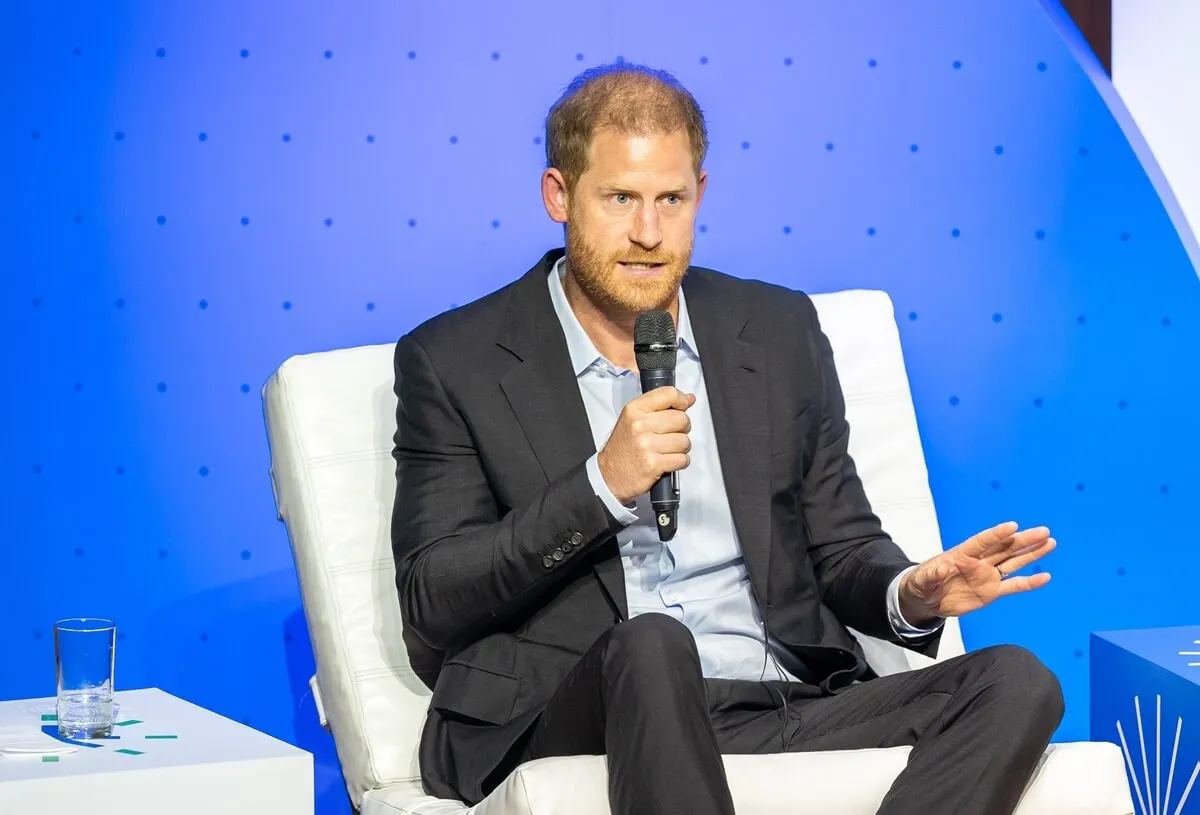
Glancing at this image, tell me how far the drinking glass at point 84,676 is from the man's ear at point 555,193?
2.92 ft

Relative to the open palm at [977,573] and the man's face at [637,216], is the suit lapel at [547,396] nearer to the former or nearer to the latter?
the man's face at [637,216]

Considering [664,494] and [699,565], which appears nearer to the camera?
[664,494]

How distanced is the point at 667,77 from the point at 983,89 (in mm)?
1043

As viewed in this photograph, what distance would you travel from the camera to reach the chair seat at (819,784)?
179 cm

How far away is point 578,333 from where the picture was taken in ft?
7.74

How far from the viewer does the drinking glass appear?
1973 mm

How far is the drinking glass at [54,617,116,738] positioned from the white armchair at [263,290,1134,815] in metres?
0.40

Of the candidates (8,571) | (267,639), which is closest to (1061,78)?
(267,639)

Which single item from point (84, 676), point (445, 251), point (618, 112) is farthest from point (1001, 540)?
point (445, 251)

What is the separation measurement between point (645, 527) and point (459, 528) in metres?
0.26

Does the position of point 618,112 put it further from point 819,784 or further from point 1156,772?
point 1156,772

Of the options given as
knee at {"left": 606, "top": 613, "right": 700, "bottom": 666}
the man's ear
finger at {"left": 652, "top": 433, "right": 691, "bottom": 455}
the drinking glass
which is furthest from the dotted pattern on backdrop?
knee at {"left": 606, "top": 613, "right": 700, "bottom": 666}

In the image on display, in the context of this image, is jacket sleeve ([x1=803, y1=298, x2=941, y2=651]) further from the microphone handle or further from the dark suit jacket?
the microphone handle

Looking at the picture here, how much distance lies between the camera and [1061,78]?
3.18 metres
